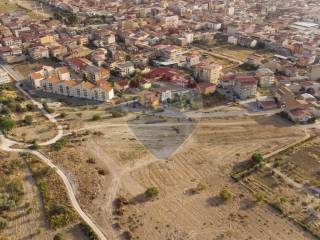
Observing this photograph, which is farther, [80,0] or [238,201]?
[80,0]

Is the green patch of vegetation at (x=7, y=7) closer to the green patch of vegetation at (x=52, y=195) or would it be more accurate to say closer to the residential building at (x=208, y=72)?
the residential building at (x=208, y=72)

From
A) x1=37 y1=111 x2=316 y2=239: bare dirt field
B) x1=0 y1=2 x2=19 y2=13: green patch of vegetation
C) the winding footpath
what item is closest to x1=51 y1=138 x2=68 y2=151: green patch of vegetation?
x1=37 y1=111 x2=316 y2=239: bare dirt field

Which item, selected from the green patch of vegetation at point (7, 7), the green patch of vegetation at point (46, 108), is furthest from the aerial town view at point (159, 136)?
the green patch of vegetation at point (7, 7)

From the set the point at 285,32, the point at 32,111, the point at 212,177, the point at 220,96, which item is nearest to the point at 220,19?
the point at 285,32

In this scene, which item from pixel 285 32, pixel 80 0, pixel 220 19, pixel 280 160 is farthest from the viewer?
pixel 80 0

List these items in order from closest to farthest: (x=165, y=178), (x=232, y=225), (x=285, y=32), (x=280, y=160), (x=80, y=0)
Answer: (x=232, y=225)
(x=165, y=178)
(x=280, y=160)
(x=285, y=32)
(x=80, y=0)

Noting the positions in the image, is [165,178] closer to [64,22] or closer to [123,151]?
[123,151]

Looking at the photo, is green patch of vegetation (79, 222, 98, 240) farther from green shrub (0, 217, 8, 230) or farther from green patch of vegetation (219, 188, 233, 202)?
green patch of vegetation (219, 188, 233, 202)

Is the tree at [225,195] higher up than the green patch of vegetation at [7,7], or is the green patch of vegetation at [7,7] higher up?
the green patch of vegetation at [7,7]
